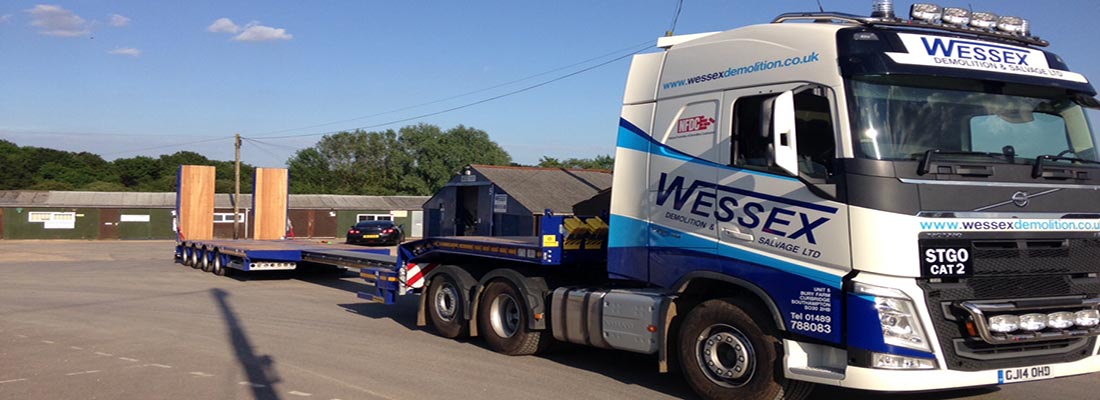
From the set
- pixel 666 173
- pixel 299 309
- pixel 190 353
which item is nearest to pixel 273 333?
pixel 190 353

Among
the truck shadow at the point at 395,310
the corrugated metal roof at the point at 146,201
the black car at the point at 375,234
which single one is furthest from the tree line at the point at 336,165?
the truck shadow at the point at 395,310

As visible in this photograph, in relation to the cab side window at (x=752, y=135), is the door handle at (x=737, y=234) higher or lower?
lower

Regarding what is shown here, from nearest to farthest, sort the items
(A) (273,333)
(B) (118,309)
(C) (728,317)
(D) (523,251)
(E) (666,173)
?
(C) (728,317)
(E) (666,173)
(D) (523,251)
(A) (273,333)
(B) (118,309)

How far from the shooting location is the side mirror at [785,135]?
Result: 19.7 feet

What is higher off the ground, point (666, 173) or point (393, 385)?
point (666, 173)

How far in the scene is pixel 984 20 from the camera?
6.90m

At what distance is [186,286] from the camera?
18656mm

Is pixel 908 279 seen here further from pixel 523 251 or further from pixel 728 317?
pixel 523 251

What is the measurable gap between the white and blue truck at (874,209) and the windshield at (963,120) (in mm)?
13

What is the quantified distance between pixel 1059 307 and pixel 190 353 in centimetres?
872

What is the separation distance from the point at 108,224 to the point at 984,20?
50989mm

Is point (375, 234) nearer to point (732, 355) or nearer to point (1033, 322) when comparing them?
point (732, 355)

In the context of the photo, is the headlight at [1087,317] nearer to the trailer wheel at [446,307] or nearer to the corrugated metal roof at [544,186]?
the trailer wheel at [446,307]

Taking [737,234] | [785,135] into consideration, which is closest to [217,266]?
[737,234]
